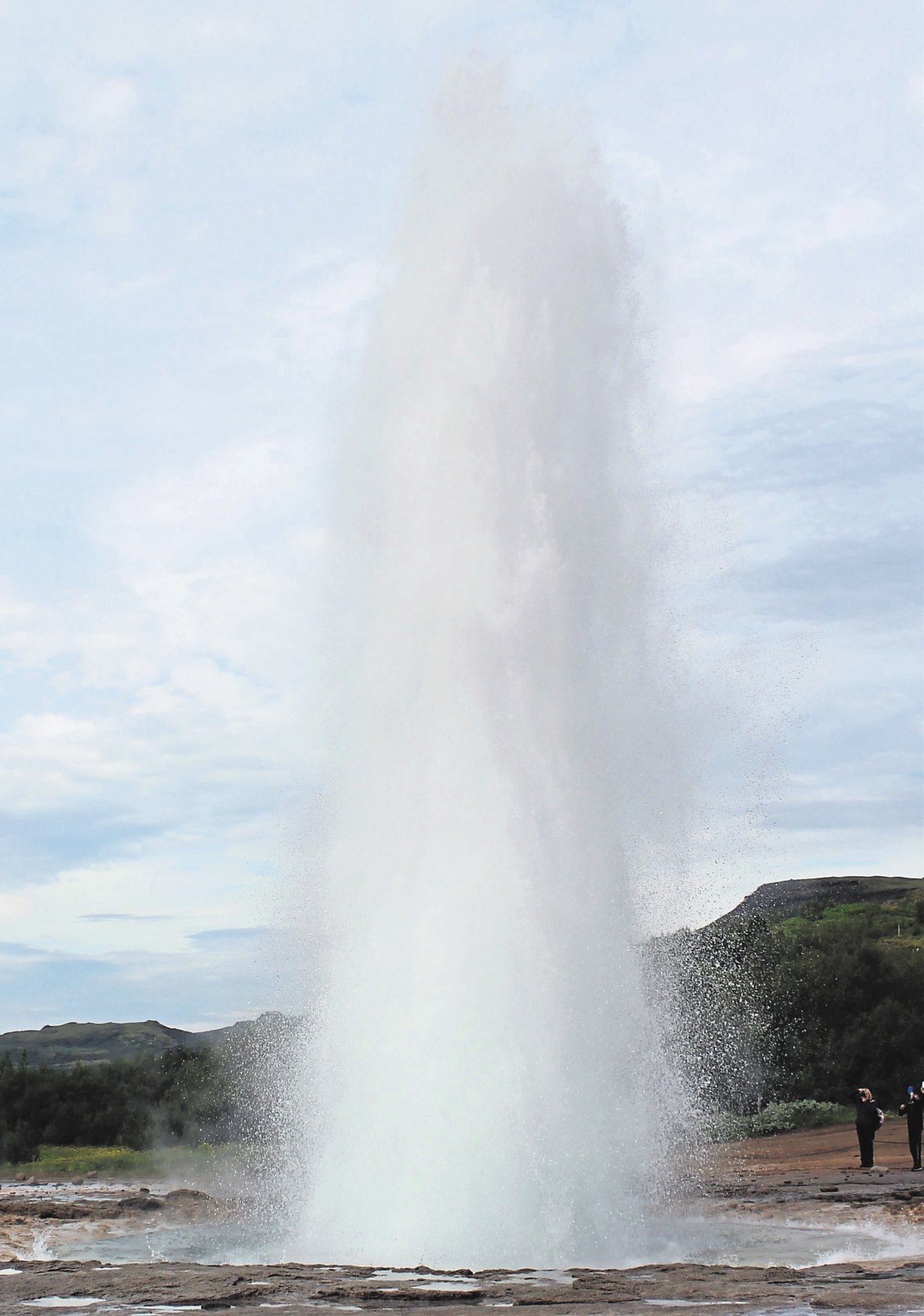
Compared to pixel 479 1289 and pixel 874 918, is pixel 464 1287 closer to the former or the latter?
pixel 479 1289

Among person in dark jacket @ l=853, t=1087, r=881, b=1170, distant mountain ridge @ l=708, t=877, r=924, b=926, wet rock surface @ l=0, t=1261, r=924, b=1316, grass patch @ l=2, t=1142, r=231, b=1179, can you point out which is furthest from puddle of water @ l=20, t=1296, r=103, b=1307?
distant mountain ridge @ l=708, t=877, r=924, b=926

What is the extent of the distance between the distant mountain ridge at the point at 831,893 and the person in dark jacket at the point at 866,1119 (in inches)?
2191

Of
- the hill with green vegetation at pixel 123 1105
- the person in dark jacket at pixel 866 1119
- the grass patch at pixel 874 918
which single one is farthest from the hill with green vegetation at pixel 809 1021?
the hill with green vegetation at pixel 123 1105

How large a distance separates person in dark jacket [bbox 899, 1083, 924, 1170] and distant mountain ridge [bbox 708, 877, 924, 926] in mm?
56885

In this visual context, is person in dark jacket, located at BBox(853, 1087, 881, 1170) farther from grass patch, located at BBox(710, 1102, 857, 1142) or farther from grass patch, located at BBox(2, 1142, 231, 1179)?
grass patch, located at BBox(2, 1142, 231, 1179)

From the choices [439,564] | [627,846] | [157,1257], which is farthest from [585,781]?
[157,1257]

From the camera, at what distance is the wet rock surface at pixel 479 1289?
32.3 ft

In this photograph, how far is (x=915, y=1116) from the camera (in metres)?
21.7

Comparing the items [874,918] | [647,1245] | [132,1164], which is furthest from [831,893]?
[647,1245]

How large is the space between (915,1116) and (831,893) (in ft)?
256

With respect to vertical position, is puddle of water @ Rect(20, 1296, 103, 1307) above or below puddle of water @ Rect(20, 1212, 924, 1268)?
above

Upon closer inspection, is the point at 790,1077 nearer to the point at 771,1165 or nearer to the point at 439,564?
the point at 771,1165

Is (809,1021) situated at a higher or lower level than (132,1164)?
higher

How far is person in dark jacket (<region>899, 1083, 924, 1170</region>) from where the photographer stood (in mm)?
21516
